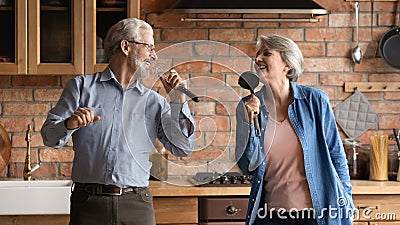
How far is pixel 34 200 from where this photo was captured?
3.67 m

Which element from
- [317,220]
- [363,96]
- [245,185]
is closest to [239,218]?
[245,185]

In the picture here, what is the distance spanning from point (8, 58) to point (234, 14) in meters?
1.23

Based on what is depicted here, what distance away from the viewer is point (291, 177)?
119 inches

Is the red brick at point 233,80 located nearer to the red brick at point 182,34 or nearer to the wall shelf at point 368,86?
the red brick at point 182,34

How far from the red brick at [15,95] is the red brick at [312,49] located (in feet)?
4.91

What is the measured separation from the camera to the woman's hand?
2.73m

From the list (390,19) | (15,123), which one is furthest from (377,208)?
(15,123)

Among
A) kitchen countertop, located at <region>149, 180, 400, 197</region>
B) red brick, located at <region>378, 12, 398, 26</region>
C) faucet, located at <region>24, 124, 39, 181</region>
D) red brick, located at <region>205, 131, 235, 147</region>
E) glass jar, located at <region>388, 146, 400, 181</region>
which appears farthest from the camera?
red brick, located at <region>378, 12, 398, 26</region>

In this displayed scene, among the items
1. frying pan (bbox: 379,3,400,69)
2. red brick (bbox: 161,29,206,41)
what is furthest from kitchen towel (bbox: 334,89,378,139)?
red brick (bbox: 161,29,206,41)

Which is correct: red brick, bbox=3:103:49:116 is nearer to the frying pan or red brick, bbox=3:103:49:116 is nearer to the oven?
the oven

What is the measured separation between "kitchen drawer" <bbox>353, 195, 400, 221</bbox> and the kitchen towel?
598mm

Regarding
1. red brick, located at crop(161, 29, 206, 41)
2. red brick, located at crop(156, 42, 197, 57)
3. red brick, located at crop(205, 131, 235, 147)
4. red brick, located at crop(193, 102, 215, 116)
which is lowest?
red brick, located at crop(205, 131, 235, 147)

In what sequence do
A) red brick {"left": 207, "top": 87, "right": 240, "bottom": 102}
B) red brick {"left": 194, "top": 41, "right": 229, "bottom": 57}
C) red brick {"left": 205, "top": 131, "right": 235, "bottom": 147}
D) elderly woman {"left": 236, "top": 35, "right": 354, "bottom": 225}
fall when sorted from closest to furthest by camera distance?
red brick {"left": 194, "top": 41, "right": 229, "bottom": 57} < red brick {"left": 207, "top": 87, "right": 240, "bottom": 102} < red brick {"left": 205, "top": 131, "right": 235, "bottom": 147} < elderly woman {"left": 236, "top": 35, "right": 354, "bottom": 225}

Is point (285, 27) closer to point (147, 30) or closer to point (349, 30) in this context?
point (349, 30)
